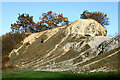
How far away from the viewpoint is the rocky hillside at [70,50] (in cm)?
3660

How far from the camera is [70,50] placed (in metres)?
54.2

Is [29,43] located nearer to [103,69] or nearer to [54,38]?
[54,38]

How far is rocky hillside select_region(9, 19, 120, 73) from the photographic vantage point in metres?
36.6

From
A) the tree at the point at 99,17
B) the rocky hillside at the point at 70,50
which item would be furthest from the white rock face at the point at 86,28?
the tree at the point at 99,17

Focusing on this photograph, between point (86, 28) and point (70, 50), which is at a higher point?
point (86, 28)

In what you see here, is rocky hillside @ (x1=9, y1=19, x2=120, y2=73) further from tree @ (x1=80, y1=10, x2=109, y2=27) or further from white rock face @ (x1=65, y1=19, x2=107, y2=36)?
tree @ (x1=80, y1=10, x2=109, y2=27)

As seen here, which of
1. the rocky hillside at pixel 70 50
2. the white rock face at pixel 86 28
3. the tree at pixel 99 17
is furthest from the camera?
the tree at pixel 99 17

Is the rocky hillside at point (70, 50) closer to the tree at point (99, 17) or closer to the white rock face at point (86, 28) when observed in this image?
the white rock face at point (86, 28)

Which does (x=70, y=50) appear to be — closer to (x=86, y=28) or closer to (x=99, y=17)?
(x=86, y=28)

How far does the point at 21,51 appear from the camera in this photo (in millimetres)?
70625

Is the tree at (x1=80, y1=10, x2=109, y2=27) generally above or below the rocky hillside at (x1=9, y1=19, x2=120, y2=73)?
above

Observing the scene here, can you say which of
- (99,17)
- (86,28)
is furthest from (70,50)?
(99,17)

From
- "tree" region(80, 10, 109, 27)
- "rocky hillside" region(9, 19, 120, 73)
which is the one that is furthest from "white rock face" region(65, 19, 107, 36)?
"tree" region(80, 10, 109, 27)

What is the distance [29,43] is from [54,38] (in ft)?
35.2
